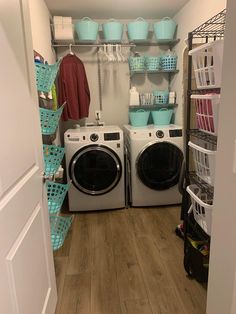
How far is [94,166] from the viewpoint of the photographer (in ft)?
9.36

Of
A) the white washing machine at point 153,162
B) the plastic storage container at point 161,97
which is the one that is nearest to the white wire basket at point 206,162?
the white washing machine at point 153,162

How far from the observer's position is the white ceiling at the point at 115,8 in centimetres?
267

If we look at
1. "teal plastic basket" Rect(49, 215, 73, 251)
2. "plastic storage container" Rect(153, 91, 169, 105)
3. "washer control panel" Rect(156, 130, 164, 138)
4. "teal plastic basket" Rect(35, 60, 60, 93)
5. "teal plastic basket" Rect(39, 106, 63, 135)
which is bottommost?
"teal plastic basket" Rect(49, 215, 73, 251)

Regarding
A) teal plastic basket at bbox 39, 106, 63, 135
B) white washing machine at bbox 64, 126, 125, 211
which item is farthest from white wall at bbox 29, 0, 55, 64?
white washing machine at bbox 64, 126, 125, 211

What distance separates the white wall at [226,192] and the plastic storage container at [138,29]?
7.59 ft

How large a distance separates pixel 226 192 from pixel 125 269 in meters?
1.33

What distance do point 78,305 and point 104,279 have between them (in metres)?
0.29

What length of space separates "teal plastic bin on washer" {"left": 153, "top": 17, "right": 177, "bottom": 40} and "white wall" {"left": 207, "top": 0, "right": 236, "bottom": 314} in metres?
2.35

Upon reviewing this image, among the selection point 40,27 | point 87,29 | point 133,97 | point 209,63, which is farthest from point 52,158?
point 87,29

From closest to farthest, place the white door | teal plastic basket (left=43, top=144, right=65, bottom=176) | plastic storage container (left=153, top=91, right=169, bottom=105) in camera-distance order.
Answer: the white door, teal plastic basket (left=43, top=144, right=65, bottom=176), plastic storage container (left=153, top=91, right=169, bottom=105)

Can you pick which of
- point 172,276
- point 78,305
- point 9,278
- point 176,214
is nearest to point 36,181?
point 9,278

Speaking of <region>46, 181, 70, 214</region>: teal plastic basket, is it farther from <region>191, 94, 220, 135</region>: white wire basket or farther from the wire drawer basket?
<region>191, 94, 220, 135</region>: white wire basket

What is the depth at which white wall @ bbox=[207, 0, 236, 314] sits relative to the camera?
91 centimetres

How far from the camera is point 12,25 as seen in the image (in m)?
1.01
